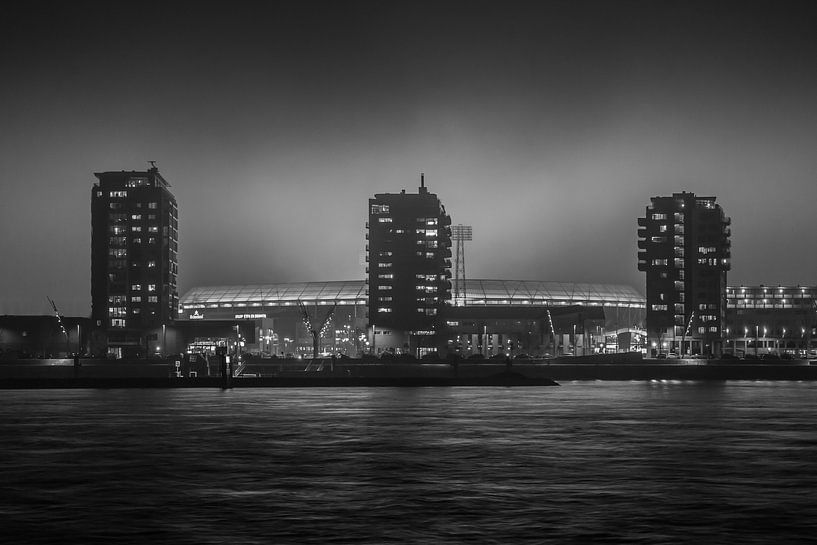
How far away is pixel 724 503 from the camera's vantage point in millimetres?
32406

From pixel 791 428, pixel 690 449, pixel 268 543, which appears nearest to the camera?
pixel 268 543

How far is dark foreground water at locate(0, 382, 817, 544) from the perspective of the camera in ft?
92.1

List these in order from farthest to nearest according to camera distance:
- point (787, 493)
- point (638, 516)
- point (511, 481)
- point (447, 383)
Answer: point (447, 383) < point (511, 481) < point (787, 493) < point (638, 516)

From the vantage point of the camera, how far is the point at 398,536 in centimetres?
2706

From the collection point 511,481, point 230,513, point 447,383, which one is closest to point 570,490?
point 511,481

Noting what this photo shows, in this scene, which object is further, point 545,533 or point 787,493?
point 787,493

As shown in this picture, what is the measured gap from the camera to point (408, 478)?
128 feet

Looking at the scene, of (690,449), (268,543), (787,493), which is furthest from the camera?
(690,449)

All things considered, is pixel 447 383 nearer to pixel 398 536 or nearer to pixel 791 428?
pixel 791 428

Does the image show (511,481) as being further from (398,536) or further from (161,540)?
(161,540)

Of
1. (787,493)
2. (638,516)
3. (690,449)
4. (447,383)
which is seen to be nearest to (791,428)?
(690,449)

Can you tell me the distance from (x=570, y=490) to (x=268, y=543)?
12693 millimetres

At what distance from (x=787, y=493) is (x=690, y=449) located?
1515 cm

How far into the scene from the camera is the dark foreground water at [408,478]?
2806cm
